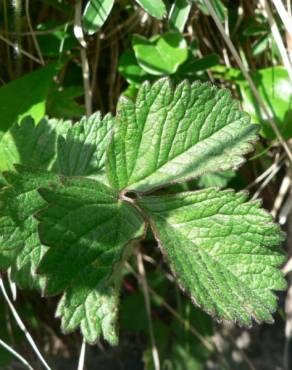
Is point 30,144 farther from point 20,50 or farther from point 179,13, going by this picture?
point 179,13

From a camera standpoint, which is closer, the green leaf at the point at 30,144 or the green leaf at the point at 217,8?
the green leaf at the point at 30,144

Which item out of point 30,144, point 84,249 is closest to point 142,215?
point 84,249

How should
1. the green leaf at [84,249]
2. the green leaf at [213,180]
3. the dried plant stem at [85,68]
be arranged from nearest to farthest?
1. the green leaf at [84,249]
2. the dried plant stem at [85,68]
3. the green leaf at [213,180]

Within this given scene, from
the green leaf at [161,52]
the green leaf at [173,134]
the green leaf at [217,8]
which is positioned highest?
the green leaf at [217,8]

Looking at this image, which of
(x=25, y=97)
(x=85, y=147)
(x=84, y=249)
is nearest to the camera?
(x=84, y=249)

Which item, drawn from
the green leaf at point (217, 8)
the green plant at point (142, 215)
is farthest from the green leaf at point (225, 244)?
the green leaf at point (217, 8)

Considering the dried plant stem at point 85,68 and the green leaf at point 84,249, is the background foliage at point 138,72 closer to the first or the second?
the dried plant stem at point 85,68

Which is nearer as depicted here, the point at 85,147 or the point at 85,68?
the point at 85,147

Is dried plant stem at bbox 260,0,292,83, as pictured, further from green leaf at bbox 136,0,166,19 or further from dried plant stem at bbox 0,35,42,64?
dried plant stem at bbox 0,35,42,64
